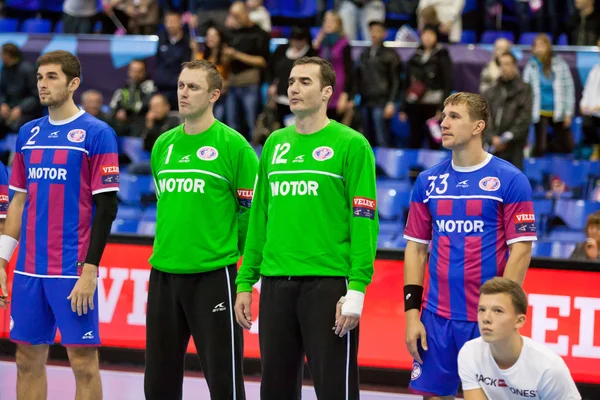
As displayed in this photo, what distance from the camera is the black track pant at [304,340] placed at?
5.65 m

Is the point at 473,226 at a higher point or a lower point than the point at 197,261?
higher

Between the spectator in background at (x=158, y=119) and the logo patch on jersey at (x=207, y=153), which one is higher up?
the spectator in background at (x=158, y=119)

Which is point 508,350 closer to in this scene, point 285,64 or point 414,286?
point 414,286

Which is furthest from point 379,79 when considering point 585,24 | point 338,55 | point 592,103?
point 585,24

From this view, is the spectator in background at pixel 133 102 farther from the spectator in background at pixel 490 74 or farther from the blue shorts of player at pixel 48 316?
the blue shorts of player at pixel 48 316

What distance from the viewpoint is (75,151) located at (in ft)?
21.0

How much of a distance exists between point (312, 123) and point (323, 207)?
50cm

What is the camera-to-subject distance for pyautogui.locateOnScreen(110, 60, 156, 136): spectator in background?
13.9 meters

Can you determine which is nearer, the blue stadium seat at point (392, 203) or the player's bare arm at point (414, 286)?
the player's bare arm at point (414, 286)

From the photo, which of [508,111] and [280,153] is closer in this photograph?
[280,153]

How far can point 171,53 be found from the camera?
13469mm

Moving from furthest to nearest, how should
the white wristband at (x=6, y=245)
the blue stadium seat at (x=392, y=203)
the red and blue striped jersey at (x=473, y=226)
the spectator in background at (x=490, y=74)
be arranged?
the spectator in background at (x=490, y=74)
the blue stadium seat at (x=392, y=203)
the white wristband at (x=6, y=245)
the red and blue striped jersey at (x=473, y=226)

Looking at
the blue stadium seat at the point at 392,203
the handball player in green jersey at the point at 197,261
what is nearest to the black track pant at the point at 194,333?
the handball player in green jersey at the point at 197,261

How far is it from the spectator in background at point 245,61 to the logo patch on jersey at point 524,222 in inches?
307
